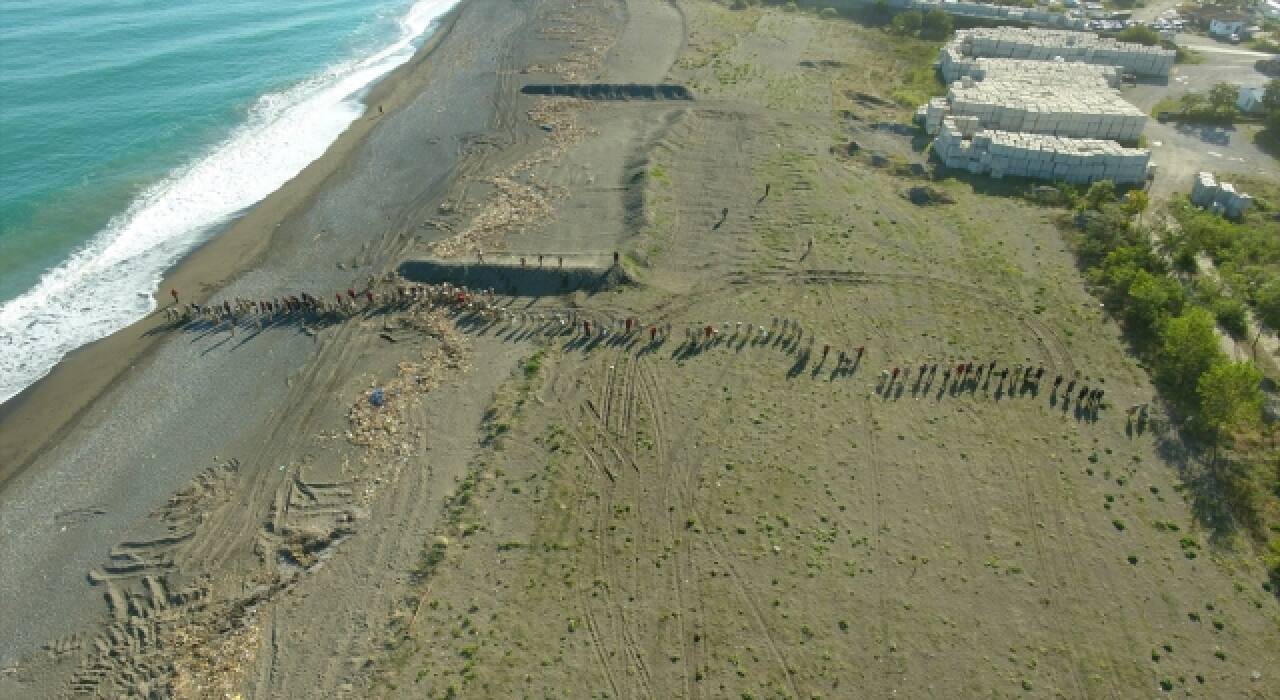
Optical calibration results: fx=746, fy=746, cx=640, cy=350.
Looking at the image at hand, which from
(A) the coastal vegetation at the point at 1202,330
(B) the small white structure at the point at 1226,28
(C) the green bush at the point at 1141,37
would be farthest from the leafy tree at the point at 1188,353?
(B) the small white structure at the point at 1226,28

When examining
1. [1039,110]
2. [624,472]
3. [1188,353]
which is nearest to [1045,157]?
[1039,110]

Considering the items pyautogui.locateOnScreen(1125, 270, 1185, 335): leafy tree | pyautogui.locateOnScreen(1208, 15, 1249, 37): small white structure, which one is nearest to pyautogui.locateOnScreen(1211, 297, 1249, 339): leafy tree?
pyautogui.locateOnScreen(1125, 270, 1185, 335): leafy tree

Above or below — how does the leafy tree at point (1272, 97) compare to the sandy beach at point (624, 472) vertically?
above

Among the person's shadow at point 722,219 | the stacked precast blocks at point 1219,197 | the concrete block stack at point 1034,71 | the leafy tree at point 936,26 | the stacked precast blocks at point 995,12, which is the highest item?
the stacked precast blocks at point 995,12

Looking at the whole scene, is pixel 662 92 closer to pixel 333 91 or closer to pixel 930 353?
pixel 333 91

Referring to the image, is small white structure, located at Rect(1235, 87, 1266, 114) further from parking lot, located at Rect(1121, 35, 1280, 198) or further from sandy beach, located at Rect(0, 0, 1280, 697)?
sandy beach, located at Rect(0, 0, 1280, 697)

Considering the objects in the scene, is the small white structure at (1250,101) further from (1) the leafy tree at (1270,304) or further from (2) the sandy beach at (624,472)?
(1) the leafy tree at (1270,304)

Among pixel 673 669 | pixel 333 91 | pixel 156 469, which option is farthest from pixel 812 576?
pixel 333 91
